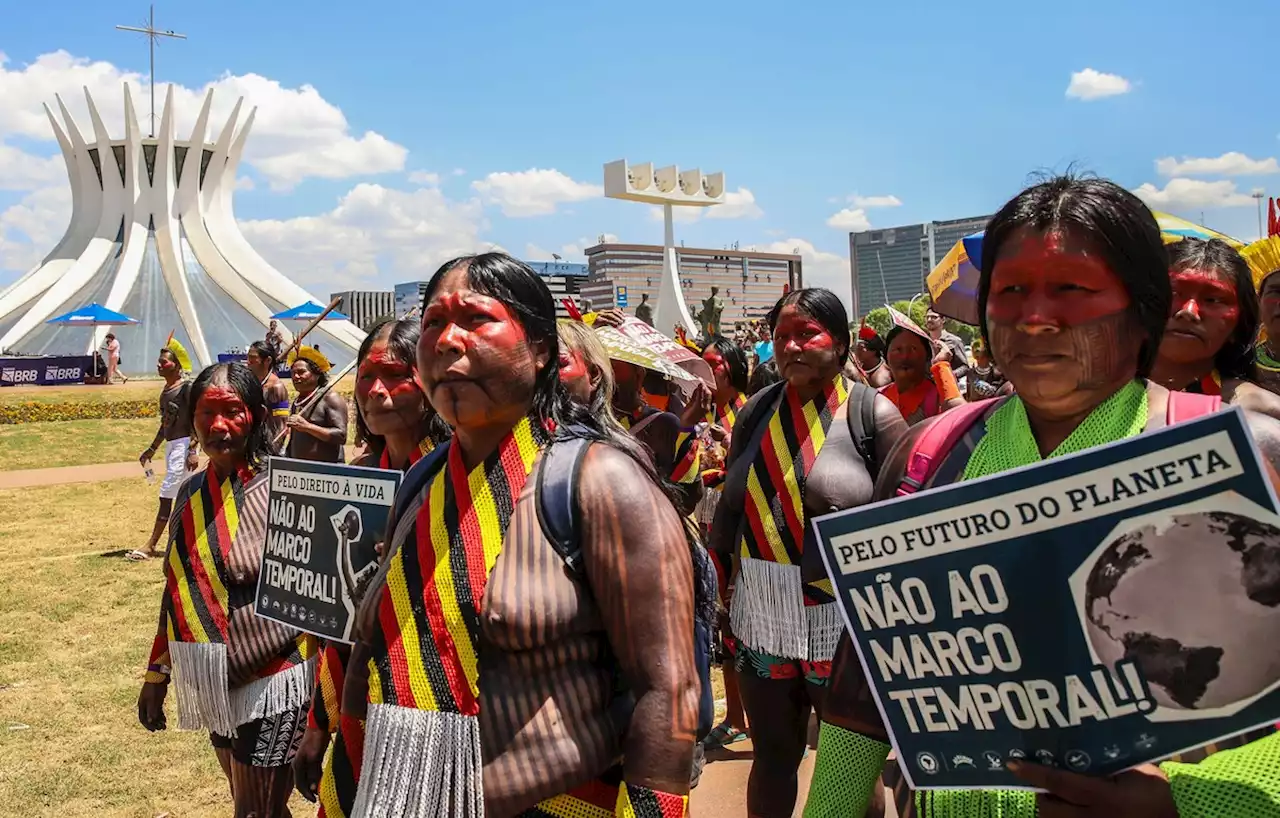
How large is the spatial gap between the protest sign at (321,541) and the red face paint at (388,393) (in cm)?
53

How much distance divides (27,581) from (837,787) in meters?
9.51

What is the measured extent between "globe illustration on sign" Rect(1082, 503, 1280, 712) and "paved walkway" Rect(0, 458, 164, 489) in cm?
1600

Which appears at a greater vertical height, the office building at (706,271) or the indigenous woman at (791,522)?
the office building at (706,271)

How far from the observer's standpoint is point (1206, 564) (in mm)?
Answer: 1252

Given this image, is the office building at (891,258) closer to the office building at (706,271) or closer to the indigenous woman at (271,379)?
the office building at (706,271)

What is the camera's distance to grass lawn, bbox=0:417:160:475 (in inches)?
725

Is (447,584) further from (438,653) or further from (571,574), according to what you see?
(571,574)

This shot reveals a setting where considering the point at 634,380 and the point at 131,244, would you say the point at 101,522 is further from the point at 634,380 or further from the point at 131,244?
the point at 131,244

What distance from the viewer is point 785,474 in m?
3.80

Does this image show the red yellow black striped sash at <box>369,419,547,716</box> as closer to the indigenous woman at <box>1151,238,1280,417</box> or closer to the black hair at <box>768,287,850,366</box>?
the indigenous woman at <box>1151,238,1280,417</box>

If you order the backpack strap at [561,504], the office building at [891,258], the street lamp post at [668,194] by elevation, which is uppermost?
the office building at [891,258]

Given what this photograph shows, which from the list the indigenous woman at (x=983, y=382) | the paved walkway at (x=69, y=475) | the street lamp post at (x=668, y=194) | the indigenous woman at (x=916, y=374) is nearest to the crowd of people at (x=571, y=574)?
the indigenous woman at (x=916, y=374)

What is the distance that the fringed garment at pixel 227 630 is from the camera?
3.30 m

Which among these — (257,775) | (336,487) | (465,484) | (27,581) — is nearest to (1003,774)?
(465,484)
